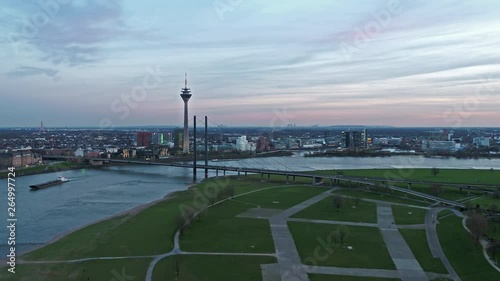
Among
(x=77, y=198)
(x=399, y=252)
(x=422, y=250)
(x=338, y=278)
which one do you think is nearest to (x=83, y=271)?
(x=338, y=278)

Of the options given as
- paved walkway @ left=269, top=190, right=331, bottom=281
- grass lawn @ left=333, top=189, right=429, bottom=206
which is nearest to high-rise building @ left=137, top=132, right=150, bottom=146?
grass lawn @ left=333, top=189, right=429, bottom=206

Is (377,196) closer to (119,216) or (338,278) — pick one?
(119,216)

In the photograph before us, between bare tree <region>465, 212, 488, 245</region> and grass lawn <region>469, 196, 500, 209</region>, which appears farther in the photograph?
grass lawn <region>469, 196, 500, 209</region>

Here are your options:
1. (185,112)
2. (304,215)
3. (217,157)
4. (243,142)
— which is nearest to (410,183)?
(304,215)

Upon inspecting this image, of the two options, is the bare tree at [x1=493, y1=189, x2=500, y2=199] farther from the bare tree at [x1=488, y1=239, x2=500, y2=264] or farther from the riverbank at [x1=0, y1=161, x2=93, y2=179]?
the riverbank at [x1=0, y1=161, x2=93, y2=179]

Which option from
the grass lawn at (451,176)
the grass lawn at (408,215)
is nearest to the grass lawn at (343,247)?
the grass lawn at (408,215)
